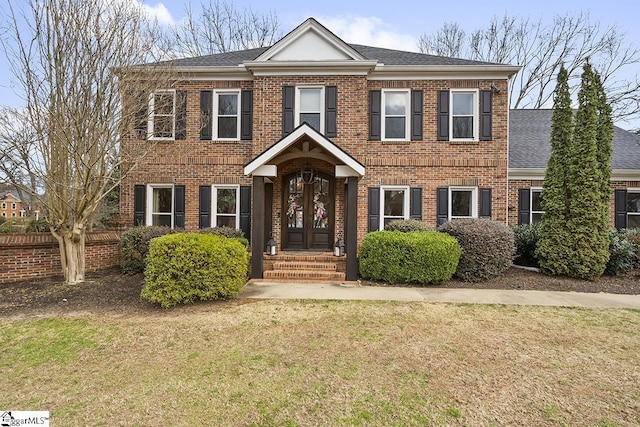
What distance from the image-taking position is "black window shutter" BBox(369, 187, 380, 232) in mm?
10031

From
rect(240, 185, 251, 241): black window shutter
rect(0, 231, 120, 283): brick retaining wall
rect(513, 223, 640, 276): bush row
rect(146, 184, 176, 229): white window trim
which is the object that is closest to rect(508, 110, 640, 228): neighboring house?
rect(513, 223, 640, 276): bush row

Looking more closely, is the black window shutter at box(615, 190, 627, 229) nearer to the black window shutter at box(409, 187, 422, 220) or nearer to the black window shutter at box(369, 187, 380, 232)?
the black window shutter at box(409, 187, 422, 220)

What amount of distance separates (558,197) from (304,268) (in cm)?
679

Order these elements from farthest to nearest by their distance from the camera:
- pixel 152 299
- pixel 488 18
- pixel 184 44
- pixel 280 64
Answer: pixel 488 18
pixel 184 44
pixel 280 64
pixel 152 299

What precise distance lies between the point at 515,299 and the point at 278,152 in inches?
238

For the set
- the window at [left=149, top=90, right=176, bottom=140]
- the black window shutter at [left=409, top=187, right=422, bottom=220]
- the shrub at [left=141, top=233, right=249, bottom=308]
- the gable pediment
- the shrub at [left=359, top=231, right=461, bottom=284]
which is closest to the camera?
the shrub at [left=141, top=233, right=249, bottom=308]

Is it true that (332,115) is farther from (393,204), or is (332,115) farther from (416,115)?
(393,204)

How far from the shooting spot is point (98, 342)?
423 cm

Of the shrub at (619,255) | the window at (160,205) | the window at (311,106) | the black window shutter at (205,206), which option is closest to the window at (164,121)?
the window at (160,205)

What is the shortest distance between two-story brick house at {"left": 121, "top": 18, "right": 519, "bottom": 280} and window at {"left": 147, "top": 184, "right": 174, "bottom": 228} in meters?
0.04

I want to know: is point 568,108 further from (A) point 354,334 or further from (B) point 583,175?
(A) point 354,334

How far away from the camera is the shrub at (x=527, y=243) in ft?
30.2

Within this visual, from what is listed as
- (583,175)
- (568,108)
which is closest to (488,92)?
(568,108)

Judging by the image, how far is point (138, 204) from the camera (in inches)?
407
